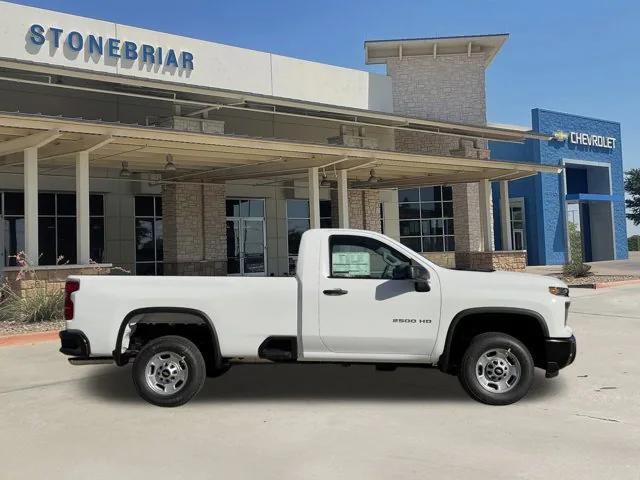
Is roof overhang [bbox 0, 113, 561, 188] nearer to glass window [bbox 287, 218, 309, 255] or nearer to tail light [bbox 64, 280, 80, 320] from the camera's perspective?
glass window [bbox 287, 218, 309, 255]

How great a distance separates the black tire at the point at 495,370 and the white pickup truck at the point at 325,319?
1 cm

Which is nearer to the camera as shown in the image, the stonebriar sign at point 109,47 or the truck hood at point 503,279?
the truck hood at point 503,279

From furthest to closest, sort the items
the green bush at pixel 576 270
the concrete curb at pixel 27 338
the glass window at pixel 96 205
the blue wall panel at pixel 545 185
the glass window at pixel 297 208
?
1. the blue wall panel at pixel 545 185
2. the glass window at pixel 297 208
3. the green bush at pixel 576 270
4. the glass window at pixel 96 205
5. the concrete curb at pixel 27 338

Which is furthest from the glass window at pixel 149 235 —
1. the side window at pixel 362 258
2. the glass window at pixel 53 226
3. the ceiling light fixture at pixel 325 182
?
the side window at pixel 362 258

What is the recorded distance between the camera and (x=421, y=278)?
6.39m

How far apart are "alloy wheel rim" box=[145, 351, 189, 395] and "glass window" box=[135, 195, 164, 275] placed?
592 inches

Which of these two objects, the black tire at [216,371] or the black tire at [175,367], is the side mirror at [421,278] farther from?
the black tire at [216,371]

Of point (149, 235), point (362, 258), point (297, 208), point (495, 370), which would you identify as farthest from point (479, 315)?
point (297, 208)

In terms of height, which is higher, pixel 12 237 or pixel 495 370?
pixel 12 237

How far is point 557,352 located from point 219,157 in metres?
12.5

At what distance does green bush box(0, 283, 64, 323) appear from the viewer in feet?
39.9

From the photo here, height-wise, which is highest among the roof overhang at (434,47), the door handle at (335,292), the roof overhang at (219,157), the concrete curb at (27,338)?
the roof overhang at (434,47)

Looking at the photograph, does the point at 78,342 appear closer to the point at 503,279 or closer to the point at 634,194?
the point at 503,279

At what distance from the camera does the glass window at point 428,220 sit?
2995cm
